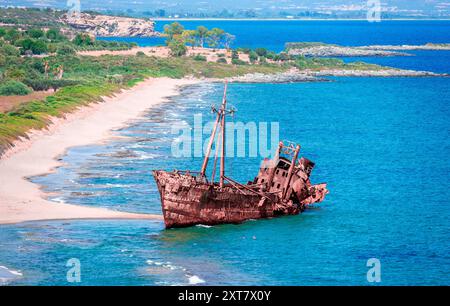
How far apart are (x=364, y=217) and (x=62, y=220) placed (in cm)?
2177

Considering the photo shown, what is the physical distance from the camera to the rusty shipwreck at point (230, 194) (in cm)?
6119

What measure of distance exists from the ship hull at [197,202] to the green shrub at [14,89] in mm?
74096

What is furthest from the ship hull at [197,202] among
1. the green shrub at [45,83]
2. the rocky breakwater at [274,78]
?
the rocky breakwater at [274,78]

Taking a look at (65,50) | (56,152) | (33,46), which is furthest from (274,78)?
(56,152)

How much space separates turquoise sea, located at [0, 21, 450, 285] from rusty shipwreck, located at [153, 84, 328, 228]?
32.1 inches

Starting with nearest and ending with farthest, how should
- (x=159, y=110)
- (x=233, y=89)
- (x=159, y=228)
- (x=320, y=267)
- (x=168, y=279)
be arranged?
(x=168, y=279), (x=320, y=267), (x=159, y=228), (x=159, y=110), (x=233, y=89)

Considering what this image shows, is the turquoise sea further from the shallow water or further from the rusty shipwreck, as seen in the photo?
the rusty shipwreck

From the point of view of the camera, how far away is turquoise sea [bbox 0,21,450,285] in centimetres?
5419

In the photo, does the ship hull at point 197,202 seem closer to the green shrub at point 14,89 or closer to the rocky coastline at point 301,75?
the green shrub at point 14,89

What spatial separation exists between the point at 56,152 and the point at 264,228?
31672mm
